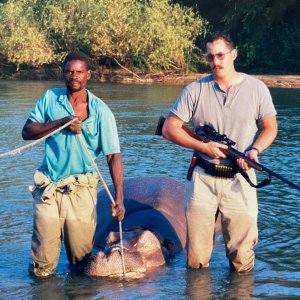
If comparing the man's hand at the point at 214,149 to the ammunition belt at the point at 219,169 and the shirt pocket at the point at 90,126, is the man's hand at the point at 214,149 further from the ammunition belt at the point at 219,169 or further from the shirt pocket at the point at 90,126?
the shirt pocket at the point at 90,126

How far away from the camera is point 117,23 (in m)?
37.2

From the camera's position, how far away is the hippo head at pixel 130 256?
6500 mm

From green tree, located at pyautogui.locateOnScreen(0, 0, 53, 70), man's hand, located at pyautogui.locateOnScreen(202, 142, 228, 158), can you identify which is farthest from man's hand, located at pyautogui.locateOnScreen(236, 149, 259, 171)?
green tree, located at pyautogui.locateOnScreen(0, 0, 53, 70)

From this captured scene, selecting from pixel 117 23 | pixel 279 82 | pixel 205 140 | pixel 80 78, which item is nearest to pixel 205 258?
pixel 205 140

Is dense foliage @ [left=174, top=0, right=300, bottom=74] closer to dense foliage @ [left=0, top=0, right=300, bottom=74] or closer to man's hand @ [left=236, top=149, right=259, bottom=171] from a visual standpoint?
dense foliage @ [left=0, top=0, right=300, bottom=74]

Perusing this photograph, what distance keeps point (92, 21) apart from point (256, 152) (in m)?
32.0

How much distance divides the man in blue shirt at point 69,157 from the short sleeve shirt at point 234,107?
2.22ft

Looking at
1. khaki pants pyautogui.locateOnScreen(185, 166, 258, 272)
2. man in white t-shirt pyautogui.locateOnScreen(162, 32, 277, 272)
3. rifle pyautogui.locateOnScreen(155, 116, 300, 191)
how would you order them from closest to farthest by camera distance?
rifle pyautogui.locateOnScreen(155, 116, 300, 191) < man in white t-shirt pyautogui.locateOnScreen(162, 32, 277, 272) < khaki pants pyautogui.locateOnScreen(185, 166, 258, 272)

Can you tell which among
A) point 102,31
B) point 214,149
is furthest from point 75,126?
point 102,31

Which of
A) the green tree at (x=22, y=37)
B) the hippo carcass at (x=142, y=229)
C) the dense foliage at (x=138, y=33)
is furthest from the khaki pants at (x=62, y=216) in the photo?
the green tree at (x=22, y=37)

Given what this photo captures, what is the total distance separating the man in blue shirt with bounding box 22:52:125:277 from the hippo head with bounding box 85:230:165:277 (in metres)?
0.29

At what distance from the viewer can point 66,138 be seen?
614 centimetres

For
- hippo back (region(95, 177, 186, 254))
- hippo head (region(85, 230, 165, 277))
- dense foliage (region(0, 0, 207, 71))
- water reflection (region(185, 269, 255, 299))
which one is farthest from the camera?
dense foliage (region(0, 0, 207, 71))

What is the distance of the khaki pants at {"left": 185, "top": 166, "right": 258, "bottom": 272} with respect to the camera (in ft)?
20.4
